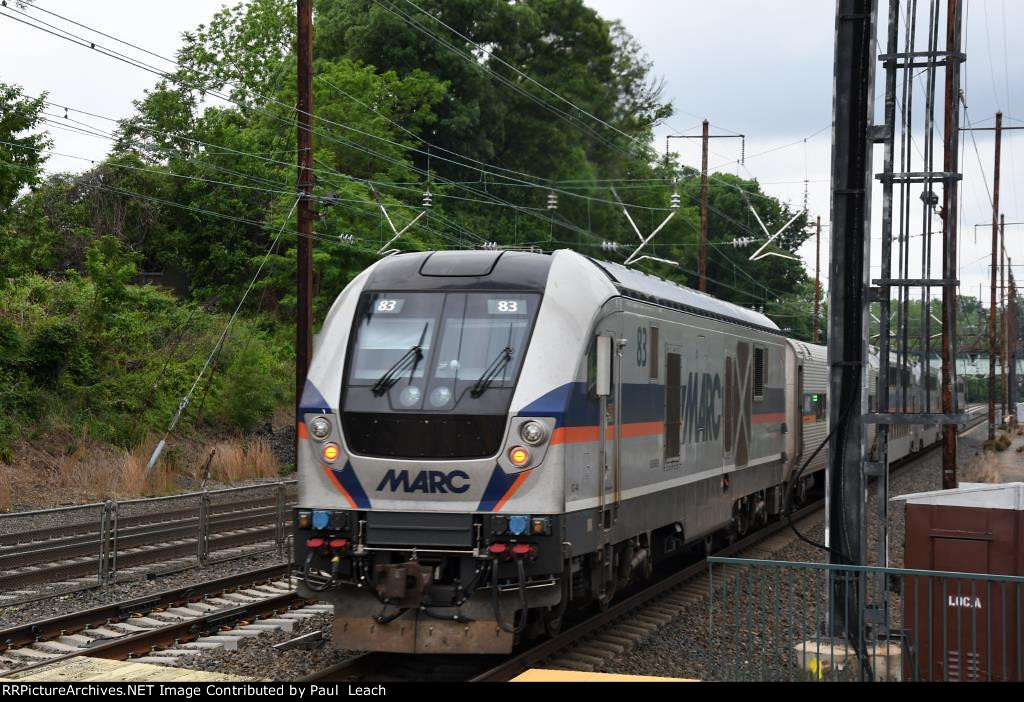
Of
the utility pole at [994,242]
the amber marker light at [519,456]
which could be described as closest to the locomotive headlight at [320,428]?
the amber marker light at [519,456]

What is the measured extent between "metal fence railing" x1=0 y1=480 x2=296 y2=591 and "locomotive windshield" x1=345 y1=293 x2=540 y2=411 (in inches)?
201

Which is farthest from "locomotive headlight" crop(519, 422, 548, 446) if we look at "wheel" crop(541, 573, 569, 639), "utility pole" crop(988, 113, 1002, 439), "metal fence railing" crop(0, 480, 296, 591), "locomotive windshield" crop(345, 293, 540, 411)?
"utility pole" crop(988, 113, 1002, 439)

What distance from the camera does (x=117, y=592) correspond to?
47.4 ft

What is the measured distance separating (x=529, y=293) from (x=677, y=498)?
4204 millimetres

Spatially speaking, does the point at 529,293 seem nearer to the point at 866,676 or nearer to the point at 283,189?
the point at 866,676

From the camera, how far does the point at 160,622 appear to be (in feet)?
41.6

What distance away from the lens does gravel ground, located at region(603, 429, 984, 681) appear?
9344 mm

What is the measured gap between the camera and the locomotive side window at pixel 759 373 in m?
18.4

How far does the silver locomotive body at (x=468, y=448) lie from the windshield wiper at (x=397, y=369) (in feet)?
0.04

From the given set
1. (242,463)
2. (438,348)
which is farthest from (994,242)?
(438,348)

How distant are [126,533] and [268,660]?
639 cm

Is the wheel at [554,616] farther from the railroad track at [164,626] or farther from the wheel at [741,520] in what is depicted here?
the wheel at [741,520]

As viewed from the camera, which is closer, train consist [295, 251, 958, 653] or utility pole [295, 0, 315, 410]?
train consist [295, 251, 958, 653]

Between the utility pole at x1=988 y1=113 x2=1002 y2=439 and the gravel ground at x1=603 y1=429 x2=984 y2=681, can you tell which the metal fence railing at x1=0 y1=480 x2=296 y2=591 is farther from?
the utility pole at x1=988 y1=113 x2=1002 y2=439
